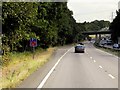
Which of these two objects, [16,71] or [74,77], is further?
[16,71]

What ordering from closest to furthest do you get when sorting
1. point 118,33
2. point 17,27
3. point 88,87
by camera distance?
point 88,87
point 17,27
point 118,33

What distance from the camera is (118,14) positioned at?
443 ft

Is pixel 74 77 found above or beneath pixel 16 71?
beneath

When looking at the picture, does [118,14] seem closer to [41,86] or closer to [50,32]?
[50,32]

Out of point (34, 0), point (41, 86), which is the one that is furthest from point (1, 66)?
point (41, 86)

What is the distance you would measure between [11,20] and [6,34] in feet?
6.34

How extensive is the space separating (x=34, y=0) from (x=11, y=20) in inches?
95.6

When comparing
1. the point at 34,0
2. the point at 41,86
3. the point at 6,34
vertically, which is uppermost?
the point at 34,0

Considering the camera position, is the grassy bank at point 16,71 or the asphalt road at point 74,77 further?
the grassy bank at point 16,71

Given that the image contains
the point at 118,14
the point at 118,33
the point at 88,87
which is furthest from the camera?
the point at 118,14

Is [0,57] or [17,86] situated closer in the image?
[17,86]

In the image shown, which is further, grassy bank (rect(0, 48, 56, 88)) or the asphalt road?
grassy bank (rect(0, 48, 56, 88))

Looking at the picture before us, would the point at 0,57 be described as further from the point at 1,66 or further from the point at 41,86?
the point at 41,86

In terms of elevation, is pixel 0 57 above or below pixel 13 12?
below
